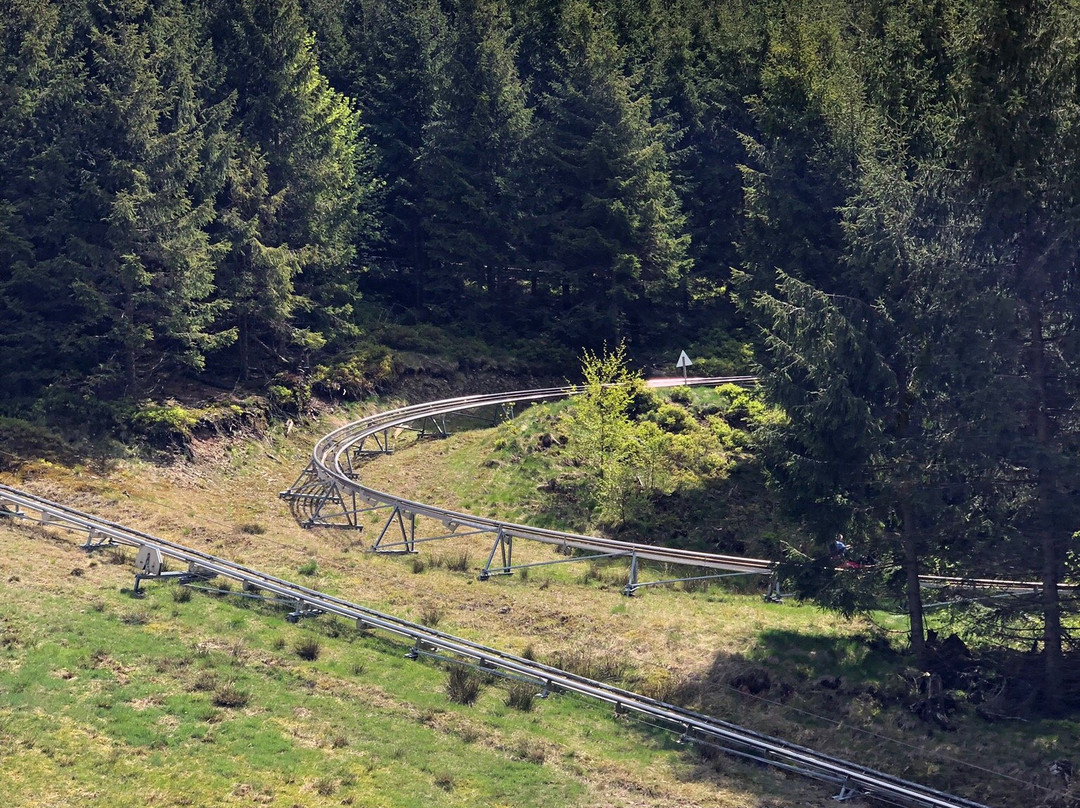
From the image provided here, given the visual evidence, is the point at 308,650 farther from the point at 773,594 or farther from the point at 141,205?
the point at 141,205

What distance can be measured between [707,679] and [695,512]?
14.9m

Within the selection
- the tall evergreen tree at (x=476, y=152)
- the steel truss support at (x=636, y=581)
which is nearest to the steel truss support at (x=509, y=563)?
the steel truss support at (x=636, y=581)

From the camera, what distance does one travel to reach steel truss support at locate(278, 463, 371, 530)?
45.1 metres

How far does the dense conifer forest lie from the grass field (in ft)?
11.3

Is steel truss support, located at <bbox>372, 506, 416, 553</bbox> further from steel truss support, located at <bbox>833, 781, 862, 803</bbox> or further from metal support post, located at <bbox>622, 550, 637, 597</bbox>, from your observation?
steel truss support, located at <bbox>833, 781, 862, 803</bbox>

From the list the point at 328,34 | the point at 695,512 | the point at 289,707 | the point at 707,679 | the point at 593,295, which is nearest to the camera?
the point at 289,707

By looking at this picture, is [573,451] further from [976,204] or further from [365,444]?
[976,204]

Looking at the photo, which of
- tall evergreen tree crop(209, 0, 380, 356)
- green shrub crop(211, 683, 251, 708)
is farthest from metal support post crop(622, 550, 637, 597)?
tall evergreen tree crop(209, 0, 380, 356)

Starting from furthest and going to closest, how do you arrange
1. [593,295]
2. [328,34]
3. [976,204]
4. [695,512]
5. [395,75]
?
[328,34] < [395,75] < [593,295] < [695,512] < [976,204]

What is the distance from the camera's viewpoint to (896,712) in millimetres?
29156

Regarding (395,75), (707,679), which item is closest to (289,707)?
(707,679)

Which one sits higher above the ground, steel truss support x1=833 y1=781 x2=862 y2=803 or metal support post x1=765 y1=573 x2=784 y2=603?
metal support post x1=765 y1=573 x2=784 y2=603

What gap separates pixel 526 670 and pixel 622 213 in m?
38.6

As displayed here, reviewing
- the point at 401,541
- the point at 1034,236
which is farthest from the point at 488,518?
the point at 1034,236
